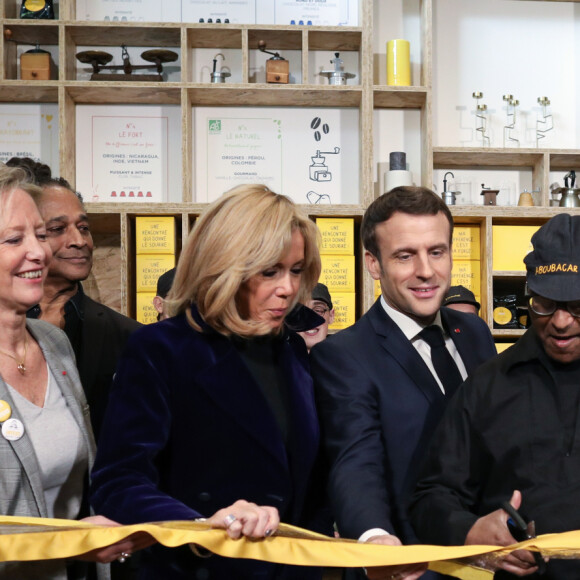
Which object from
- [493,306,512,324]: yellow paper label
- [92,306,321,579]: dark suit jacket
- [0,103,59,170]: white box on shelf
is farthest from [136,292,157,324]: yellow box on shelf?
[92,306,321,579]: dark suit jacket

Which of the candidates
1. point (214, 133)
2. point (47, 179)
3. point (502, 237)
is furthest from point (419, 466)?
point (214, 133)

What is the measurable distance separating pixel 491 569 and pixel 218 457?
60 centimetres

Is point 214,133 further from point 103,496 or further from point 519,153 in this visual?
point 103,496

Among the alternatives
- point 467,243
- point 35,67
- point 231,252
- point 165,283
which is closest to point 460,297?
point 467,243

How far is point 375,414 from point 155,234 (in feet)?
9.87

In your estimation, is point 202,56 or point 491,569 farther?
point 202,56

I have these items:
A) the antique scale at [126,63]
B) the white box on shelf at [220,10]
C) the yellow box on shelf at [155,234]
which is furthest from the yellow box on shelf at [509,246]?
the antique scale at [126,63]

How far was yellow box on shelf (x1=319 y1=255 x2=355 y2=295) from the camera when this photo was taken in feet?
15.6

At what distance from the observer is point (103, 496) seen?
164cm

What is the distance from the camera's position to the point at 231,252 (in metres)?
1.77

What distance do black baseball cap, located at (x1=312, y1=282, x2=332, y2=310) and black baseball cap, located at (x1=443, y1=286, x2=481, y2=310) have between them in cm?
69

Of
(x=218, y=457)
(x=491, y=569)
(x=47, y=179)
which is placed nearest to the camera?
(x=491, y=569)

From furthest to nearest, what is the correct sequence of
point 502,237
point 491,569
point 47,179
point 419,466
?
point 502,237
point 47,179
point 419,466
point 491,569

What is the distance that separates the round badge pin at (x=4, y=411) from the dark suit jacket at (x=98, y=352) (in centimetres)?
80
